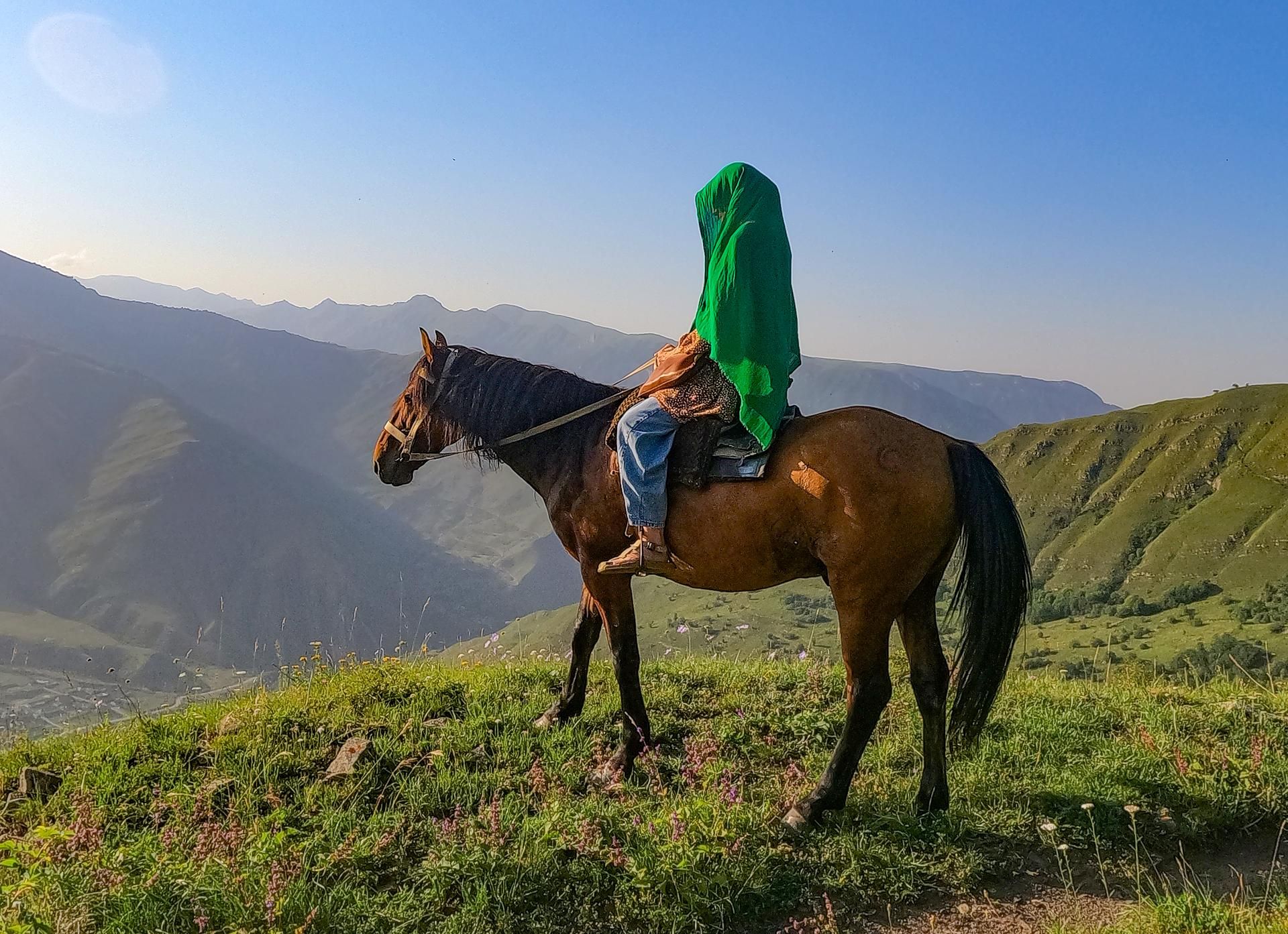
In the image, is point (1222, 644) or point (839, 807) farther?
point (1222, 644)

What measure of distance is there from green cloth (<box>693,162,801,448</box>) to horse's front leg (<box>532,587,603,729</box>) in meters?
2.10

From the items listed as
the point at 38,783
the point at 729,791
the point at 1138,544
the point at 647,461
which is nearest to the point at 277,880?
the point at 729,791

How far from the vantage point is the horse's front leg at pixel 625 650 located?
513 cm

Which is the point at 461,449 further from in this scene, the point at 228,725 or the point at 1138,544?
the point at 1138,544

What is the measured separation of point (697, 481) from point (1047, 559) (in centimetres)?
10298

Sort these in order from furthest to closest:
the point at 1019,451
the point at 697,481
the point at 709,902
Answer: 1. the point at 1019,451
2. the point at 697,481
3. the point at 709,902

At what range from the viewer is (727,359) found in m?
4.52

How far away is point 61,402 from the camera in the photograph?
174 meters

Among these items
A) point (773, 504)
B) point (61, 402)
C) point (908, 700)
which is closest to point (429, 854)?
point (773, 504)

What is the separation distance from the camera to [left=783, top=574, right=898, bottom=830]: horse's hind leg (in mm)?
4320

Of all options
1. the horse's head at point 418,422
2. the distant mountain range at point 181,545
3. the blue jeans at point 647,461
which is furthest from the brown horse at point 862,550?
the distant mountain range at point 181,545

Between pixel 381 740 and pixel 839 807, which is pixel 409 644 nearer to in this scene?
pixel 381 740

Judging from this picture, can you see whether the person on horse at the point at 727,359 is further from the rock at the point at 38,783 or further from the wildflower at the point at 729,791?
the rock at the point at 38,783

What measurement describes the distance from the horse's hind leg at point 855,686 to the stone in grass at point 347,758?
2686 millimetres
